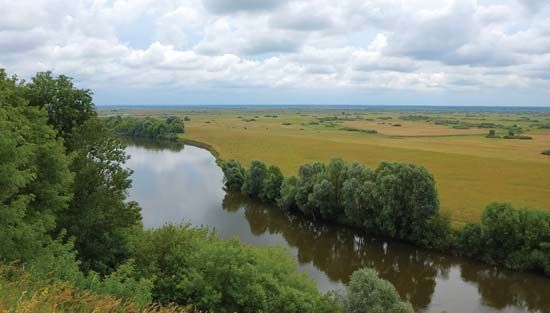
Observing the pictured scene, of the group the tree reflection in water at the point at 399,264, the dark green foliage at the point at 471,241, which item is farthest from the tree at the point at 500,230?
the tree reflection in water at the point at 399,264

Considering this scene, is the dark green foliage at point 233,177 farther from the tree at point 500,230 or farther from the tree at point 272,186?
the tree at point 500,230

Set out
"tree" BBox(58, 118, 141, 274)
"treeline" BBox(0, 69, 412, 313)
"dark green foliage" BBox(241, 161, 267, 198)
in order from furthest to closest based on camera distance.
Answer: "dark green foliage" BBox(241, 161, 267, 198)
"tree" BBox(58, 118, 141, 274)
"treeline" BBox(0, 69, 412, 313)

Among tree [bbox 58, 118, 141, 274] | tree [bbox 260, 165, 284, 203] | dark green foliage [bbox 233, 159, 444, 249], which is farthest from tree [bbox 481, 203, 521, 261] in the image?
tree [bbox 58, 118, 141, 274]

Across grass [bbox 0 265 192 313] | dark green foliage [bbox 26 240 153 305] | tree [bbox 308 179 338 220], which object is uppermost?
grass [bbox 0 265 192 313]

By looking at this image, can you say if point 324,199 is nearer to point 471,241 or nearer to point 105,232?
point 471,241

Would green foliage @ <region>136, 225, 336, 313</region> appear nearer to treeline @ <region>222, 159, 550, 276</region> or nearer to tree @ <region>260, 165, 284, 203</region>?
treeline @ <region>222, 159, 550, 276</region>
